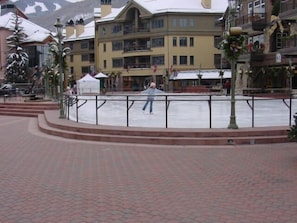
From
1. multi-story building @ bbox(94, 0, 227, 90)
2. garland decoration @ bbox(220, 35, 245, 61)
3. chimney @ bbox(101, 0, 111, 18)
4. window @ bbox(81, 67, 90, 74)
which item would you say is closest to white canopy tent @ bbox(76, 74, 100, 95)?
multi-story building @ bbox(94, 0, 227, 90)

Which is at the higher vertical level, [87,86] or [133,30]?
[133,30]

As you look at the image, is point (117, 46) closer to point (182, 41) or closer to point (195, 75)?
point (182, 41)

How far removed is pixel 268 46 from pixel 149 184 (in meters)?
37.5

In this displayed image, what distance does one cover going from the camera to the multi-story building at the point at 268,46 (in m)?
37.6

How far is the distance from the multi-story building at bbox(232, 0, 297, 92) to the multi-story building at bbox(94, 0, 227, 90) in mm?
22210

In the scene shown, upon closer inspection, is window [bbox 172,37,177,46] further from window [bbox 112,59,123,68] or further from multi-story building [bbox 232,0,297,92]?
multi-story building [bbox 232,0,297,92]

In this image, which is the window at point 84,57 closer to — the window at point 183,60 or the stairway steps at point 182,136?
the window at point 183,60

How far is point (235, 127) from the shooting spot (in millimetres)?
14359

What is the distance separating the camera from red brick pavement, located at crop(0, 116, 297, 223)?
6324 millimetres

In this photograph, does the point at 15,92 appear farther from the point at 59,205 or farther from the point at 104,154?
the point at 59,205

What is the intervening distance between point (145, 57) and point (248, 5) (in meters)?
30.6

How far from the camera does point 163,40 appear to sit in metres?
72.3

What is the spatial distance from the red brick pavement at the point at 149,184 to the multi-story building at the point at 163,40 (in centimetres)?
5639

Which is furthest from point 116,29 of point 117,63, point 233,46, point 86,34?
point 233,46
